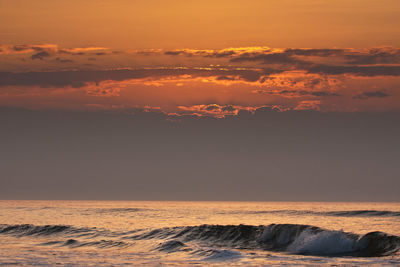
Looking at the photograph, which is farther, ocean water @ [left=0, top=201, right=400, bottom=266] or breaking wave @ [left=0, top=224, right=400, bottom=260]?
breaking wave @ [left=0, top=224, right=400, bottom=260]

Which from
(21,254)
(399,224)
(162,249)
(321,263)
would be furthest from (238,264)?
(399,224)

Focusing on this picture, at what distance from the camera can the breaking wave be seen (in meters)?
38.7

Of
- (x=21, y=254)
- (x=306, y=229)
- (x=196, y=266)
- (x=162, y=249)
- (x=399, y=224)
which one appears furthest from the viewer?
(x=399, y=224)

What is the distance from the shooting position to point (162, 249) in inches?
1554

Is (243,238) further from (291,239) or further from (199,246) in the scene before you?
(199,246)

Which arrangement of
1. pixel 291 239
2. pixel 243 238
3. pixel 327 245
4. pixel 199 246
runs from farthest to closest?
pixel 243 238 → pixel 291 239 → pixel 199 246 → pixel 327 245

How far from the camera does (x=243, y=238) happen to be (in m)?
47.4

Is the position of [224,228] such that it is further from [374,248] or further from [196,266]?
[196,266]

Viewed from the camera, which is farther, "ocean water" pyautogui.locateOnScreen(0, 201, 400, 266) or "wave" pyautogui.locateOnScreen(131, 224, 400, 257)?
"wave" pyautogui.locateOnScreen(131, 224, 400, 257)

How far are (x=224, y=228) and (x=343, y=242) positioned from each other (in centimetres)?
1332

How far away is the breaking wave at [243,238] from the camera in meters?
38.7

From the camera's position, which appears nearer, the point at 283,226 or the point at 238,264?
the point at 238,264

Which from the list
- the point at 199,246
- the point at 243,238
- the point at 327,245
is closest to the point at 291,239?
the point at 243,238

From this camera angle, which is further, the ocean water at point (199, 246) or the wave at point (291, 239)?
the wave at point (291, 239)
